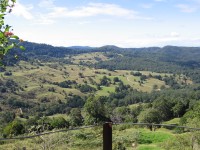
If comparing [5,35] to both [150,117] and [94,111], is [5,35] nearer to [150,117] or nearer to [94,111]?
[94,111]

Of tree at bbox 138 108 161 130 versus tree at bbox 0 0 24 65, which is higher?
tree at bbox 0 0 24 65

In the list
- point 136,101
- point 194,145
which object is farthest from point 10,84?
point 194,145

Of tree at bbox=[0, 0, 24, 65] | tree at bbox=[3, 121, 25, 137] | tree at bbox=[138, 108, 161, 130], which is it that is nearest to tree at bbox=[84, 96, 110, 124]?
tree at bbox=[138, 108, 161, 130]

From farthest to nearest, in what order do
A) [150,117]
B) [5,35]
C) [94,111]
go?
[150,117], [94,111], [5,35]

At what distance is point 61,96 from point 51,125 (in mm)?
110250

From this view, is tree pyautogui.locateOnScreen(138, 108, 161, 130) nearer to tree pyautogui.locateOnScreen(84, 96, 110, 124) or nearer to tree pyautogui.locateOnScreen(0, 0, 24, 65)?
tree pyautogui.locateOnScreen(84, 96, 110, 124)

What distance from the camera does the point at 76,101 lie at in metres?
170

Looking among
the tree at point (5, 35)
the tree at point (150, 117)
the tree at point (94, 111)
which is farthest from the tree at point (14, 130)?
the tree at point (5, 35)

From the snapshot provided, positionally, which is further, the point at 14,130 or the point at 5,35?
the point at 14,130

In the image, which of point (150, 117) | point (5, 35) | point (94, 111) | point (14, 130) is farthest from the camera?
point (150, 117)

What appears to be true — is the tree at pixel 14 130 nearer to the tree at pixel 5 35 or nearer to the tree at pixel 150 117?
the tree at pixel 150 117

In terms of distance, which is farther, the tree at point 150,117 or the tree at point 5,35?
the tree at point 150,117

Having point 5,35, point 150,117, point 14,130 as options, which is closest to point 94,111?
point 150,117

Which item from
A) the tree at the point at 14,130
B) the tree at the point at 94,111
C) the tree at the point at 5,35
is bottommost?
the tree at the point at 14,130
